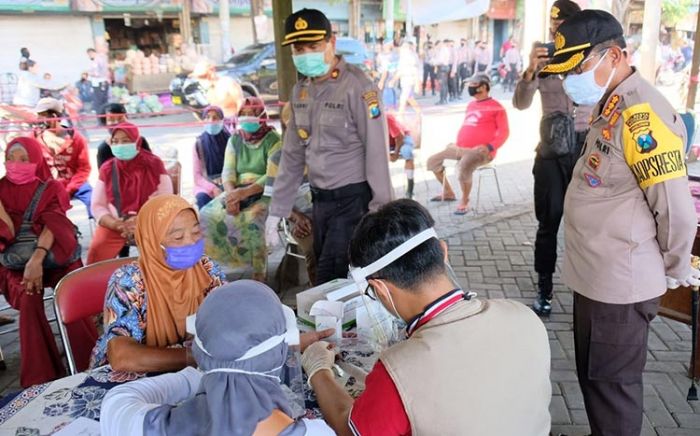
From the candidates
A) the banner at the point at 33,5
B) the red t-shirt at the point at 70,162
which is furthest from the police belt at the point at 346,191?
the banner at the point at 33,5

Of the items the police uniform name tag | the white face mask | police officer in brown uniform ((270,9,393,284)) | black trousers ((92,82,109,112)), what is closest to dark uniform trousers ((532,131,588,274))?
police officer in brown uniform ((270,9,393,284))

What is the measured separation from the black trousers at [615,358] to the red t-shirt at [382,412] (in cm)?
123

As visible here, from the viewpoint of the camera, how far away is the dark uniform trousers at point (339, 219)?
3.03 metres

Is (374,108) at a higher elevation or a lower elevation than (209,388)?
higher

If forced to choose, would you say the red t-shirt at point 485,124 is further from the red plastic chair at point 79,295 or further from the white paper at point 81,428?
the white paper at point 81,428

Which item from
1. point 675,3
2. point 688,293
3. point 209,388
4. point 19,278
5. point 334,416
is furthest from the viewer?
point 675,3

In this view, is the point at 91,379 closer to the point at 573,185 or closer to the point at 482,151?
the point at 573,185

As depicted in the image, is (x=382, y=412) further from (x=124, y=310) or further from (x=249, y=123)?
(x=249, y=123)

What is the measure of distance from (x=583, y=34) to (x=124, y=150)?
320 centimetres

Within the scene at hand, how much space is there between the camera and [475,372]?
119 centimetres

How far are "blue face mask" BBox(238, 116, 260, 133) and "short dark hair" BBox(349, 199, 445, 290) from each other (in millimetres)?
3113

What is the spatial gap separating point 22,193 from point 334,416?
270 cm

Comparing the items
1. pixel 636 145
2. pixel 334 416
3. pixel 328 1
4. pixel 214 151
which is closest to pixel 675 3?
pixel 328 1

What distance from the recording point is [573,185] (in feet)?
7.16
